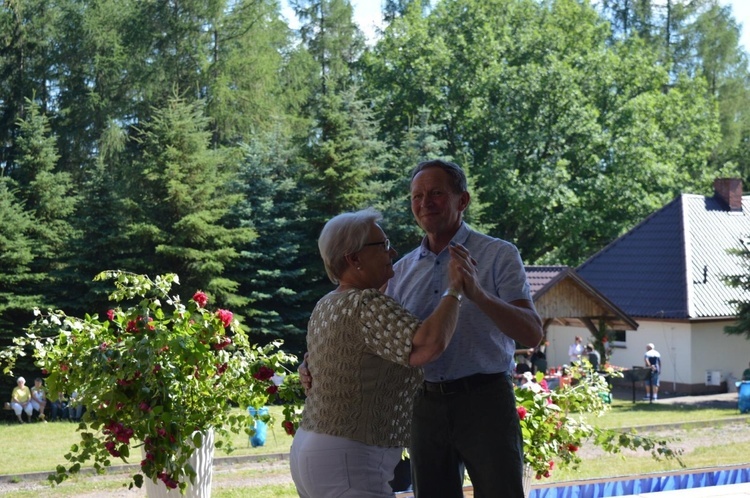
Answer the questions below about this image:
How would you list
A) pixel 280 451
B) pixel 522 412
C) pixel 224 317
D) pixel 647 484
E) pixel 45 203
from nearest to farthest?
pixel 522 412 → pixel 224 317 → pixel 647 484 → pixel 280 451 → pixel 45 203

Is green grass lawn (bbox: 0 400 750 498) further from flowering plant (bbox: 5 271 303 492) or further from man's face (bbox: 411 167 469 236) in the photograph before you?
man's face (bbox: 411 167 469 236)

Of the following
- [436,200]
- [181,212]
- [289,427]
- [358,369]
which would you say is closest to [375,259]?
[358,369]

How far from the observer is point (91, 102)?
31.9 m

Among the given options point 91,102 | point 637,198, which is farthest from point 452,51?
point 91,102

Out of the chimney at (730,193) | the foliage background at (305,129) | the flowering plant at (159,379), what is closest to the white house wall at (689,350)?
the chimney at (730,193)

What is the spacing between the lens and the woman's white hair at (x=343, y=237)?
315 centimetres

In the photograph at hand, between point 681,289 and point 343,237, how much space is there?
26.6 m

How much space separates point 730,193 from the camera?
32250mm

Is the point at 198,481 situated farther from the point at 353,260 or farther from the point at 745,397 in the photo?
the point at 745,397

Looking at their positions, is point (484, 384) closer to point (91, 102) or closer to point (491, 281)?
point (491, 281)

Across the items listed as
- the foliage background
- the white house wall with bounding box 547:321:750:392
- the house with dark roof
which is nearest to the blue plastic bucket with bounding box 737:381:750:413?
the house with dark roof

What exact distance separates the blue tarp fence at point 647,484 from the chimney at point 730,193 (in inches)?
1097

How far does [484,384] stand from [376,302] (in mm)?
632

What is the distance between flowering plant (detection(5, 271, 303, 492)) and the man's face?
1.60m
